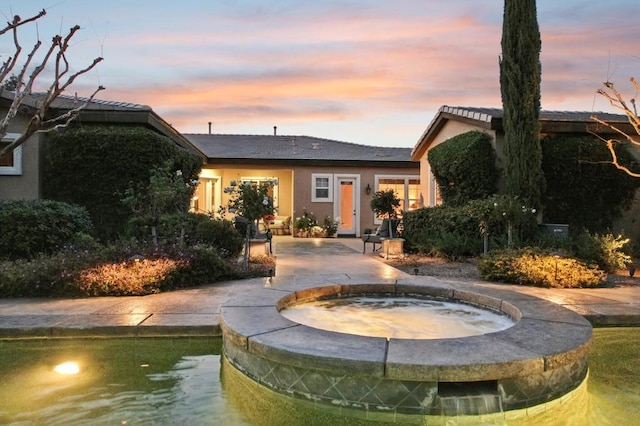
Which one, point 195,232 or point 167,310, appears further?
point 195,232

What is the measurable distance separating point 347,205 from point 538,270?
12.0 metres

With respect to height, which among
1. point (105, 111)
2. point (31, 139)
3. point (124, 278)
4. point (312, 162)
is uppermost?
point (105, 111)

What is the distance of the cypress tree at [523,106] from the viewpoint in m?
11.2

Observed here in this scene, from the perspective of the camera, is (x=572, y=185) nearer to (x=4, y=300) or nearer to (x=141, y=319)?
(x=141, y=319)

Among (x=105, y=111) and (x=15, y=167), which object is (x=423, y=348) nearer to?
(x=105, y=111)

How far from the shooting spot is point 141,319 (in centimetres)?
504

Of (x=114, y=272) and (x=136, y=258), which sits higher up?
(x=136, y=258)

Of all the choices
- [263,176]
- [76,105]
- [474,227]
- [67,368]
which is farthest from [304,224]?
[67,368]

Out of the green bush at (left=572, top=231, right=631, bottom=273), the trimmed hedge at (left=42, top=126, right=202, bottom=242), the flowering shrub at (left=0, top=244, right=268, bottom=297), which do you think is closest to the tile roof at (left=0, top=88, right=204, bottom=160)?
the trimmed hedge at (left=42, top=126, right=202, bottom=242)

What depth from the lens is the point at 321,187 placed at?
19172 millimetres

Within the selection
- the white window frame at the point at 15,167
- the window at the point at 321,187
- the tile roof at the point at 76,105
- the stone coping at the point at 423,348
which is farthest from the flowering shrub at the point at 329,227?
the stone coping at the point at 423,348

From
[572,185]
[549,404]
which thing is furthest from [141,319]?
[572,185]

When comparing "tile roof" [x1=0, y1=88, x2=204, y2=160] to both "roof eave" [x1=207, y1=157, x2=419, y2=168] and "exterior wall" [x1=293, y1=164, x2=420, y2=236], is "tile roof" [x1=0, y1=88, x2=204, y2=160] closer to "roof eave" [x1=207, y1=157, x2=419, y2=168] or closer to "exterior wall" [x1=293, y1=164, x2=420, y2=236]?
"roof eave" [x1=207, y1=157, x2=419, y2=168]

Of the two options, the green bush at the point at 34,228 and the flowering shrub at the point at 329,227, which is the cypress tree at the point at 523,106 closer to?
the flowering shrub at the point at 329,227
